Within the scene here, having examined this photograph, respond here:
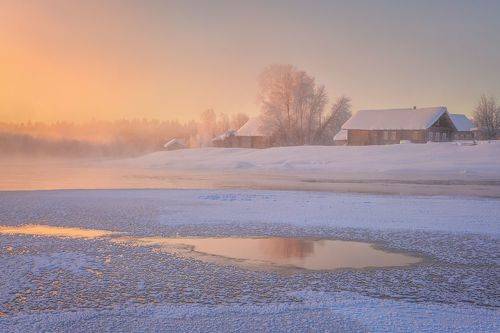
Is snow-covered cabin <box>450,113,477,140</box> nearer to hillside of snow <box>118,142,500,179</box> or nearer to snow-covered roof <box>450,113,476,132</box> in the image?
snow-covered roof <box>450,113,476,132</box>

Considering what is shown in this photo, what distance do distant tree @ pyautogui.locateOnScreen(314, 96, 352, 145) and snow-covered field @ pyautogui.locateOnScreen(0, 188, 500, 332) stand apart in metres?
65.4

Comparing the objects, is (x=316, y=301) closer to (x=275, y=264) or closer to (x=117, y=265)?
(x=275, y=264)

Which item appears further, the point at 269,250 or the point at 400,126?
the point at 400,126

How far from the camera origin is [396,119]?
234 feet

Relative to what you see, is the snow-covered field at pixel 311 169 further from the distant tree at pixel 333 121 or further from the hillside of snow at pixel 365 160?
the distant tree at pixel 333 121

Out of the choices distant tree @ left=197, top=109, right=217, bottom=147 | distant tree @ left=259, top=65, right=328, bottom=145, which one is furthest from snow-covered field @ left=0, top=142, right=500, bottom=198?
distant tree @ left=197, top=109, right=217, bottom=147

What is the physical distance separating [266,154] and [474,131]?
150 feet

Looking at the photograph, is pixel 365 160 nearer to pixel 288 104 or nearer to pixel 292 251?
pixel 288 104

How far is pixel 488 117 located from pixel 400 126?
1234 cm

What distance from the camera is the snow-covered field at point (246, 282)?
6473 millimetres

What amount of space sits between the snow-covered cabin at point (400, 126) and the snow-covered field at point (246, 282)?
55.3 metres

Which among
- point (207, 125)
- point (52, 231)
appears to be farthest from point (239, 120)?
point (52, 231)

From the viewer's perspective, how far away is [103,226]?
553 inches

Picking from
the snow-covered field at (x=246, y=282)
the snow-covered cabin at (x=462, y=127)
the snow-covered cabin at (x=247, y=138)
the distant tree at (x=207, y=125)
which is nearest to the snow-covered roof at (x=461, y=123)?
the snow-covered cabin at (x=462, y=127)
